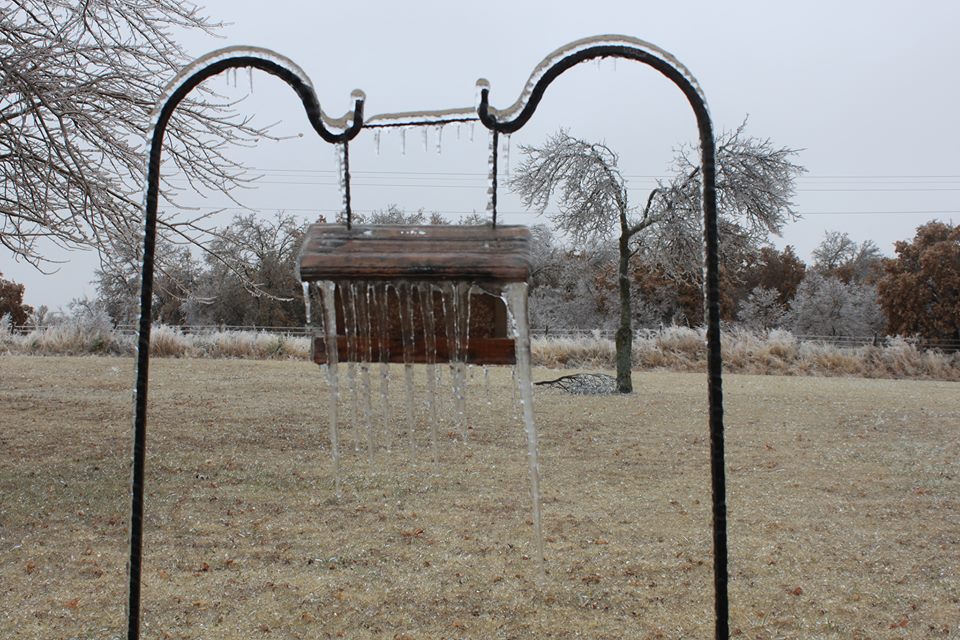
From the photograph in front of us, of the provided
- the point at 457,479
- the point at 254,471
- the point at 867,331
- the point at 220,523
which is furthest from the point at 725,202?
the point at 867,331

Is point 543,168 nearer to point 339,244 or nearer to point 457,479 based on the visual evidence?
point 457,479

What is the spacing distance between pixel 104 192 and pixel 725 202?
8.80m

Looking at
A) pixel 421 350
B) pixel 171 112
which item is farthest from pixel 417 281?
pixel 171 112

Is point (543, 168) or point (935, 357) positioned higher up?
point (543, 168)

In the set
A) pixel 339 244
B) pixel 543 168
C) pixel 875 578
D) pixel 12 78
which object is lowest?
pixel 875 578

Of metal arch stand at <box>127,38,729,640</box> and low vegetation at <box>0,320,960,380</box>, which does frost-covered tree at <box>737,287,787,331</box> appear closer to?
low vegetation at <box>0,320,960,380</box>

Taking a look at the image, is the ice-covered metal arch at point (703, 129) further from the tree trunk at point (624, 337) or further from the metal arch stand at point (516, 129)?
the tree trunk at point (624, 337)

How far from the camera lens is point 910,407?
1056 centimetres

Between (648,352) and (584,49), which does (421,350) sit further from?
(648,352)

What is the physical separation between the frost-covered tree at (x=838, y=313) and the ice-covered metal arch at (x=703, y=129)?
2543 cm

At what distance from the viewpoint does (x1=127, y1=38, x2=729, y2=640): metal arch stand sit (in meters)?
2.17

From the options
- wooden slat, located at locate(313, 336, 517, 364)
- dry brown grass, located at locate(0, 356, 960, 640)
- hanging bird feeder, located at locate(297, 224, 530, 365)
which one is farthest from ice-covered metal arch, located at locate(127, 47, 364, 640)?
dry brown grass, located at locate(0, 356, 960, 640)

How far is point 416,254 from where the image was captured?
1.97 metres

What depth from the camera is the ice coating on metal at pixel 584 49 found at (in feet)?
7.16
